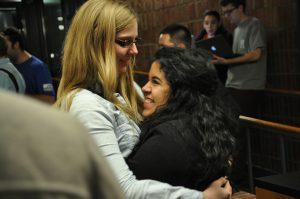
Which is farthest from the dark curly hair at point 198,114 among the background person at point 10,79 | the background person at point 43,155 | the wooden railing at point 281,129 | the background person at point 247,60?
the background person at point 247,60

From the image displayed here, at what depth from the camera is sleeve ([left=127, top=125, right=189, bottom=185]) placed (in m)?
1.65

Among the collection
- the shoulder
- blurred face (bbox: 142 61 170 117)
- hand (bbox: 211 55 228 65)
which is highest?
blurred face (bbox: 142 61 170 117)

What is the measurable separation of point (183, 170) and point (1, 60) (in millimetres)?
2625

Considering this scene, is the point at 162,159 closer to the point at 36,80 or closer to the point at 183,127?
the point at 183,127

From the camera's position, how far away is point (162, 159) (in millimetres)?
1654

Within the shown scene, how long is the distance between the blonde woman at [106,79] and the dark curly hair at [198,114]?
0.07m

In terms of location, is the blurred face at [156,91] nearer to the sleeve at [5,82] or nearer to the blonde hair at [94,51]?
the blonde hair at [94,51]

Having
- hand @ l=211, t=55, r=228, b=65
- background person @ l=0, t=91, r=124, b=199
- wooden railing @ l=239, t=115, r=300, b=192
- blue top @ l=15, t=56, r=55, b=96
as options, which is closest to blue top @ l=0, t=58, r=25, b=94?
blue top @ l=15, t=56, r=55, b=96

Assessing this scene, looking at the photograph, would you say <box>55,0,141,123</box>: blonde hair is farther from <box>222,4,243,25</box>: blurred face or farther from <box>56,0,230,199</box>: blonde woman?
<box>222,4,243,25</box>: blurred face

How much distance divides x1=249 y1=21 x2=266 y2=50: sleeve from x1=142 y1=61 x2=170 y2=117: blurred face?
10.6 feet

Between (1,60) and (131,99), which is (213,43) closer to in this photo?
(1,60)

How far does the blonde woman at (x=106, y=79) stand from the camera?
64.0 inches

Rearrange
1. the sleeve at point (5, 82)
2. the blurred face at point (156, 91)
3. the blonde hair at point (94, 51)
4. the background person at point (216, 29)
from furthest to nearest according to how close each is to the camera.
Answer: the background person at point (216, 29) < the sleeve at point (5, 82) < the blurred face at point (156, 91) < the blonde hair at point (94, 51)

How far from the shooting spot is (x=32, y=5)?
394 inches
